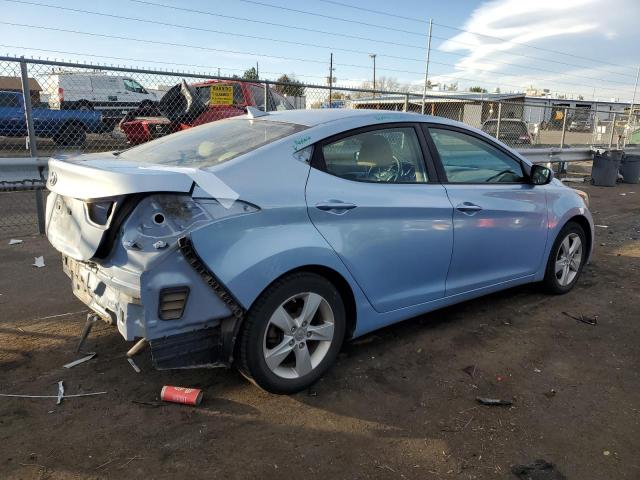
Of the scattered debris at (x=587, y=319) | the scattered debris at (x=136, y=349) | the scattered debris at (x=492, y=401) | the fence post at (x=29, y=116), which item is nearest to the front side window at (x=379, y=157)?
the scattered debris at (x=492, y=401)

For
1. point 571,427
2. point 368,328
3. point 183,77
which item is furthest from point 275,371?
point 183,77

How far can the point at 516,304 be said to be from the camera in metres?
4.44

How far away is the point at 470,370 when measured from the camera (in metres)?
3.25

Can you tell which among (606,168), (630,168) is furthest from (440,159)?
(630,168)

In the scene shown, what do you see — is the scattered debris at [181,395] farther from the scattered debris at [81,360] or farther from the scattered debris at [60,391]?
the scattered debris at [81,360]

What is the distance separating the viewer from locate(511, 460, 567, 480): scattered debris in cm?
228

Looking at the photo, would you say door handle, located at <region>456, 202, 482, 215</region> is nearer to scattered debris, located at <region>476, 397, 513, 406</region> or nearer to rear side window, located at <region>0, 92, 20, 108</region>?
scattered debris, located at <region>476, 397, 513, 406</region>

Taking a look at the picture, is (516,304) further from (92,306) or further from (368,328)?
(92,306)

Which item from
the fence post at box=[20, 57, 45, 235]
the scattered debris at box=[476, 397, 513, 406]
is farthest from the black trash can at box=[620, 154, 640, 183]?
the fence post at box=[20, 57, 45, 235]

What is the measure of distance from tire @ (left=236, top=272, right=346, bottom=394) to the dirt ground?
16 centimetres

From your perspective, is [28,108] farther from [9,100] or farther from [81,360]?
[81,360]

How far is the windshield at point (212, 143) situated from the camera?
2844mm

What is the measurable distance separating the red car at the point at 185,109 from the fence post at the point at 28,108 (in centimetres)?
153

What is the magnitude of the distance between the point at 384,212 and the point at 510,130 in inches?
423
